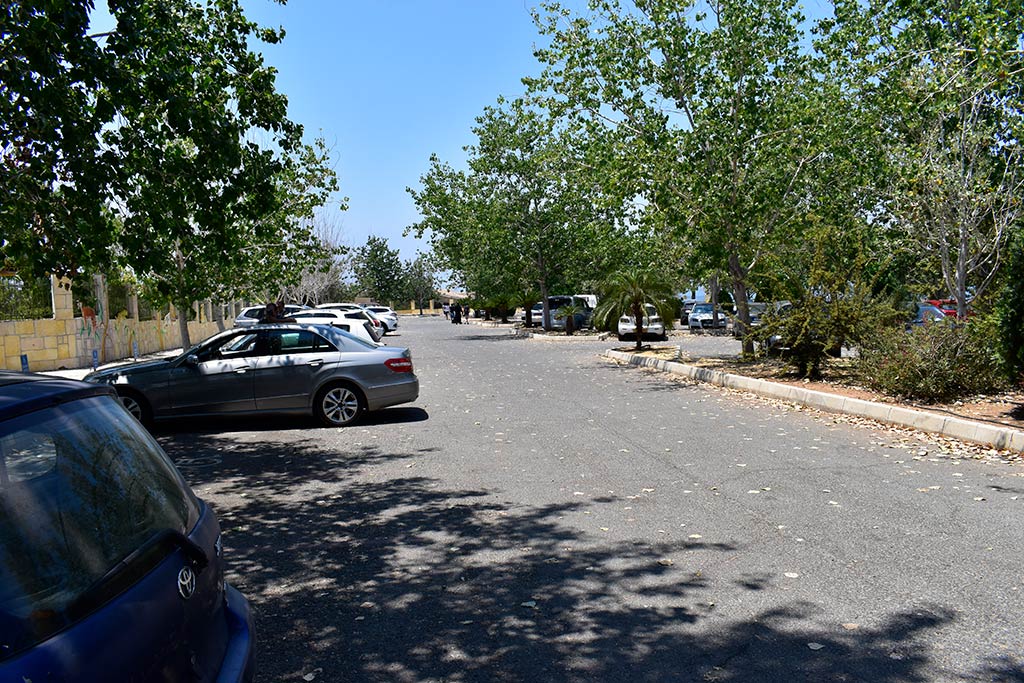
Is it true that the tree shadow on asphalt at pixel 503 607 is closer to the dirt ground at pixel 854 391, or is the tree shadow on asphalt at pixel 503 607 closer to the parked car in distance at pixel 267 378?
the parked car in distance at pixel 267 378

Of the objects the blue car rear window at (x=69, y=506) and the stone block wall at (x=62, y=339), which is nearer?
the blue car rear window at (x=69, y=506)

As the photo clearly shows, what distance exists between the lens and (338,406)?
12258 millimetres

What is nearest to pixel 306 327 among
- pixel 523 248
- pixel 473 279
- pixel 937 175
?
pixel 937 175

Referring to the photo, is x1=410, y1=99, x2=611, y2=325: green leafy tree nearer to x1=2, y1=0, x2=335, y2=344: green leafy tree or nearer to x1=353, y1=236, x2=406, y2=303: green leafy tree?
x1=2, y1=0, x2=335, y2=344: green leafy tree

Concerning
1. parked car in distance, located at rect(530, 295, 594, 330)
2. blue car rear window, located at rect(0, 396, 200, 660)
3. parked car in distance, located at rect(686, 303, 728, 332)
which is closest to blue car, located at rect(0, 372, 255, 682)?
blue car rear window, located at rect(0, 396, 200, 660)

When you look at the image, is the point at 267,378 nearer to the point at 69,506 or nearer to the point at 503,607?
the point at 503,607

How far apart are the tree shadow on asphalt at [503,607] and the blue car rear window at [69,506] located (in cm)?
174

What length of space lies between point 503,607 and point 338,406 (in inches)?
307

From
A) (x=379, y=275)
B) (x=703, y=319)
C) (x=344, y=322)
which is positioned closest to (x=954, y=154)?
(x=344, y=322)

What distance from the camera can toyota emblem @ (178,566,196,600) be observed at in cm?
252

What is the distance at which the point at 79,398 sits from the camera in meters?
2.65

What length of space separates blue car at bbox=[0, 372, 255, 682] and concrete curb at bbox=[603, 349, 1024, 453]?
364 inches

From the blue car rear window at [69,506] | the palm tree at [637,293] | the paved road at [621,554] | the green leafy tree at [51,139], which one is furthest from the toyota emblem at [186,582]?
the palm tree at [637,293]

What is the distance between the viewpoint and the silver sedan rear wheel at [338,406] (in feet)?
40.0
